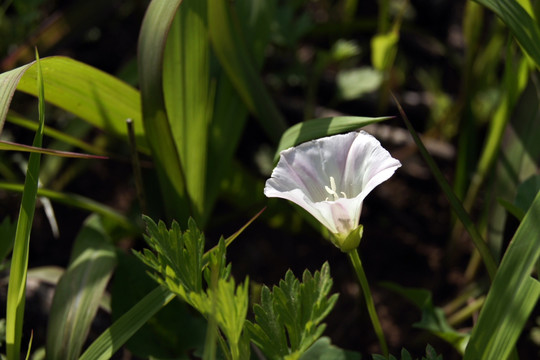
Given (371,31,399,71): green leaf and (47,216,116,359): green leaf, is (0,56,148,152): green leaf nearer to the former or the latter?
(47,216,116,359): green leaf

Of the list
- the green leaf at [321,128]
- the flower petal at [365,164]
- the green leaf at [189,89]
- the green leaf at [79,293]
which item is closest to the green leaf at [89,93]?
the green leaf at [189,89]

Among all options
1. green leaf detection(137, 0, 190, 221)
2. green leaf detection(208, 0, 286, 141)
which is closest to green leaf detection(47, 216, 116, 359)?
green leaf detection(137, 0, 190, 221)

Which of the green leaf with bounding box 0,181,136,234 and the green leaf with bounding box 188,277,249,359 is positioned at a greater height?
the green leaf with bounding box 188,277,249,359

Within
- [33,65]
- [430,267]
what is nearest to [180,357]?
[33,65]

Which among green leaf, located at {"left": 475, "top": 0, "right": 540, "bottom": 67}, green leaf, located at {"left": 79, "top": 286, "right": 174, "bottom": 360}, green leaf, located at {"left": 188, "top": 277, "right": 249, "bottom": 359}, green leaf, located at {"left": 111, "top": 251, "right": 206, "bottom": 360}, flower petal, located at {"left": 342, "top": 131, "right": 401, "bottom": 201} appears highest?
green leaf, located at {"left": 475, "top": 0, "right": 540, "bottom": 67}

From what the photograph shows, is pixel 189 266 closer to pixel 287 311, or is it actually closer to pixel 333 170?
pixel 287 311

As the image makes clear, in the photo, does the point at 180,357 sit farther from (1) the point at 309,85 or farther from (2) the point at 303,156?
(1) the point at 309,85
